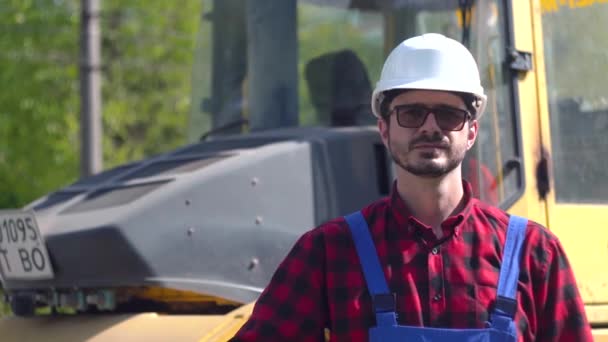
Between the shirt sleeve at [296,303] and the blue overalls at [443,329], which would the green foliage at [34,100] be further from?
the blue overalls at [443,329]

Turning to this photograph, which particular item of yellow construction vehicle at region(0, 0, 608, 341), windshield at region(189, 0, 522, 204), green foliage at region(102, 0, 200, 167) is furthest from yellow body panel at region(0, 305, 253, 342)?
green foliage at region(102, 0, 200, 167)

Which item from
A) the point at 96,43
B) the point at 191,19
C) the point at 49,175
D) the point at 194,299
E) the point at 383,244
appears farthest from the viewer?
the point at 191,19

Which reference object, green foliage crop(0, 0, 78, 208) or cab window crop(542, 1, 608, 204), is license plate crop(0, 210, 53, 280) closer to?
cab window crop(542, 1, 608, 204)

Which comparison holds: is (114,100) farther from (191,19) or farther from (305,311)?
(305,311)

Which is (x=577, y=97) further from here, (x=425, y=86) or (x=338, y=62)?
(x=425, y=86)

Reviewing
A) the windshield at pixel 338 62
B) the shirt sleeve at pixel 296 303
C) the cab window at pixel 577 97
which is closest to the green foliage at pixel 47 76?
the windshield at pixel 338 62

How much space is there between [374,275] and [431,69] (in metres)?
0.48

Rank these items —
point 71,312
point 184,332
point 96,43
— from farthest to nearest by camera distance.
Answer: point 96,43
point 71,312
point 184,332

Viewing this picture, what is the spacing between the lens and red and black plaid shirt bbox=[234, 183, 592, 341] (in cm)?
285

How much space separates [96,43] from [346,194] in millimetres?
7578

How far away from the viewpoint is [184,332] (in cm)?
413

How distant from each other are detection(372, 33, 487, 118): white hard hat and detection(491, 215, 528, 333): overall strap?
322mm

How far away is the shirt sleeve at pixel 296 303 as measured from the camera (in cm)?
292

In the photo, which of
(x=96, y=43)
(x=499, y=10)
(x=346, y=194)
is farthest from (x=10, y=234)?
(x=96, y=43)
